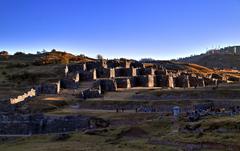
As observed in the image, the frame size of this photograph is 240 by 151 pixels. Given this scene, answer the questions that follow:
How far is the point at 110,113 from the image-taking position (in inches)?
2183

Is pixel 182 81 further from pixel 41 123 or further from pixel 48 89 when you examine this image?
pixel 41 123

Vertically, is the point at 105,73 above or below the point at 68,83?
above

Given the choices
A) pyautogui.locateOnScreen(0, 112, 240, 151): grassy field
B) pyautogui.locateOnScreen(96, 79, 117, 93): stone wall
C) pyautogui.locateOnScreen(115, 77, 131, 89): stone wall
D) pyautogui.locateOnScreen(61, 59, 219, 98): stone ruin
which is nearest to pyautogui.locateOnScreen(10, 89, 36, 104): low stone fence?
pyautogui.locateOnScreen(61, 59, 219, 98): stone ruin

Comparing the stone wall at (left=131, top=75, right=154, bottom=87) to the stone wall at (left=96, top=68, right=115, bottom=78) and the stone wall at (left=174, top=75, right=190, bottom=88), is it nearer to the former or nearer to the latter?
the stone wall at (left=96, top=68, right=115, bottom=78)

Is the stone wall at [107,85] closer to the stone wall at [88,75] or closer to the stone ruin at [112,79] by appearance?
the stone ruin at [112,79]

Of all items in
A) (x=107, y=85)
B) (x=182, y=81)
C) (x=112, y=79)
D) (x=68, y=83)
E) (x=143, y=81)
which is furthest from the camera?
(x=182, y=81)

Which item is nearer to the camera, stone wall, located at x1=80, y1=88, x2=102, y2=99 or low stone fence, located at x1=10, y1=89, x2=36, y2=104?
low stone fence, located at x1=10, y1=89, x2=36, y2=104

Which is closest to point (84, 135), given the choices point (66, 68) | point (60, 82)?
point (60, 82)

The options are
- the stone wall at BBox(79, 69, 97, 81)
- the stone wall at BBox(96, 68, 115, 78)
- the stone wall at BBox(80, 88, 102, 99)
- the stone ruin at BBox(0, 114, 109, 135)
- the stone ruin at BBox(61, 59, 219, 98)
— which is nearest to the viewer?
the stone ruin at BBox(0, 114, 109, 135)

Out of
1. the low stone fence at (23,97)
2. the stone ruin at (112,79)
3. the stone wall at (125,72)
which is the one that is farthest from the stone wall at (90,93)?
the stone wall at (125,72)

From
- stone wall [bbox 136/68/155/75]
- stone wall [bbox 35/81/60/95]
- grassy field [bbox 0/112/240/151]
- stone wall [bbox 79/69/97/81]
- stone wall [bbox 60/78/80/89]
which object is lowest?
grassy field [bbox 0/112/240/151]

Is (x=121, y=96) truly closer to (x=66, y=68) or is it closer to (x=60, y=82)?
(x=60, y=82)

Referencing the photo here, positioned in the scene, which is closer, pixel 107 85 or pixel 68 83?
pixel 107 85

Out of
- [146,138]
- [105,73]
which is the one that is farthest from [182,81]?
[146,138]
